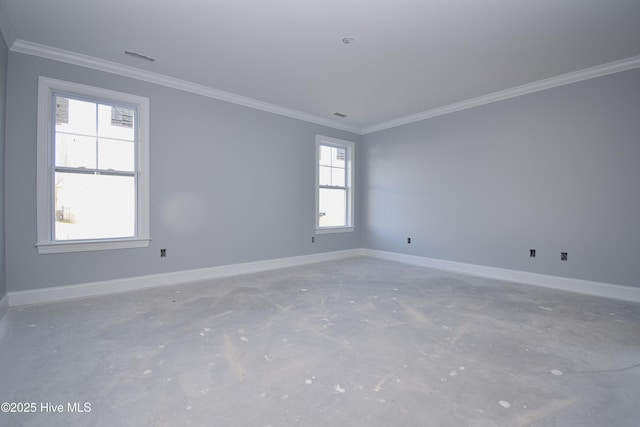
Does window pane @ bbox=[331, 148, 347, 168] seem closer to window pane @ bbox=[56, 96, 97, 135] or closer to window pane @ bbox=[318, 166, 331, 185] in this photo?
window pane @ bbox=[318, 166, 331, 185]

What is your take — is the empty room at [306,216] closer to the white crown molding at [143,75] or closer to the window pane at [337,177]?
the white crown molding at [143,75]

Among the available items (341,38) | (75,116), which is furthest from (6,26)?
(341,38)

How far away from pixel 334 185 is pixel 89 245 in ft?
13.6

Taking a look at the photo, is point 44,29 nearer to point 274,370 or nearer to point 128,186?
point 128,186

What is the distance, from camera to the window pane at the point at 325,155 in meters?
5.97

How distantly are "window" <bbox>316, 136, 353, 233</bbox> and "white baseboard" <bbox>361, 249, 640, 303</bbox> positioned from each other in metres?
1.42

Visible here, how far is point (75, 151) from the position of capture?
11.3 feet

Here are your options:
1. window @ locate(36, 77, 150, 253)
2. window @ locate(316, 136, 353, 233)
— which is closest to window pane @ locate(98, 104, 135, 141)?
window @ locate(36, 77, 150, 253)

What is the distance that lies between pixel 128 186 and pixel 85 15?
1849 millimetres

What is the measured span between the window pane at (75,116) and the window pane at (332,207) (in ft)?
12.1

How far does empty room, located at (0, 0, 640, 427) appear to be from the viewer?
1.77m

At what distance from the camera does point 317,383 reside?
179 cm

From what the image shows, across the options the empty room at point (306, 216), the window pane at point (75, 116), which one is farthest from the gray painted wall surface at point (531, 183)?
the window pane at point (75, 116)

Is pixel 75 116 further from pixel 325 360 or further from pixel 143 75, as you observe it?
pixel 325 360
